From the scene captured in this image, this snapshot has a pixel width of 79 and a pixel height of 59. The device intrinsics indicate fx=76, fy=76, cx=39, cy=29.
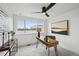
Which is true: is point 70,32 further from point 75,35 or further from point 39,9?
point 39,9

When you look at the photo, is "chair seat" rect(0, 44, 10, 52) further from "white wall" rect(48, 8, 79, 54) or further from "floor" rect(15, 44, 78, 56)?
"white wall" rect(48, 8, 79, 54)

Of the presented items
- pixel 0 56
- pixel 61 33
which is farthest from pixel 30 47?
pixel 61 33

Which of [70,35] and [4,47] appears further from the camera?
[70,35]

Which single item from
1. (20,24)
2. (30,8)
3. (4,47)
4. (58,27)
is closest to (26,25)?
(20,24)

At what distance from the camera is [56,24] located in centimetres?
168

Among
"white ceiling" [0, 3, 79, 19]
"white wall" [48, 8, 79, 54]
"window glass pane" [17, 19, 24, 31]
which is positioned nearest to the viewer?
"white ceiling" [0, 3, 79, 19]

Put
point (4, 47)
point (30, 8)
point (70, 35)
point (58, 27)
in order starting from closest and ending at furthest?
point (4, 47), point (30, 8), point (58, 27), point (70, 35)

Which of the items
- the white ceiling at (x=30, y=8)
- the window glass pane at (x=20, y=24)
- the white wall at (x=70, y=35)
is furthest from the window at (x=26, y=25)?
the white wall at (x=70, y=35)

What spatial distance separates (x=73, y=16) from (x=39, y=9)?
903mm

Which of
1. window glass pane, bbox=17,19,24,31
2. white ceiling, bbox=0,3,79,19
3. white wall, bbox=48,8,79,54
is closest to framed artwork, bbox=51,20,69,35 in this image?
white wall, bbox=48,8,79,54

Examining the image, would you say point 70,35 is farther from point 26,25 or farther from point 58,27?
point 26,25

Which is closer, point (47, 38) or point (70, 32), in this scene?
point (47, 38)

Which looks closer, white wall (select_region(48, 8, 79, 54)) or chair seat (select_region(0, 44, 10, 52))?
chair seat (select_region(0, 44, 10, 52))

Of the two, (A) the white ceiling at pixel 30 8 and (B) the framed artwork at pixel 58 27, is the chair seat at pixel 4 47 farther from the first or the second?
(B) the framed artwork at pixel 58 27
